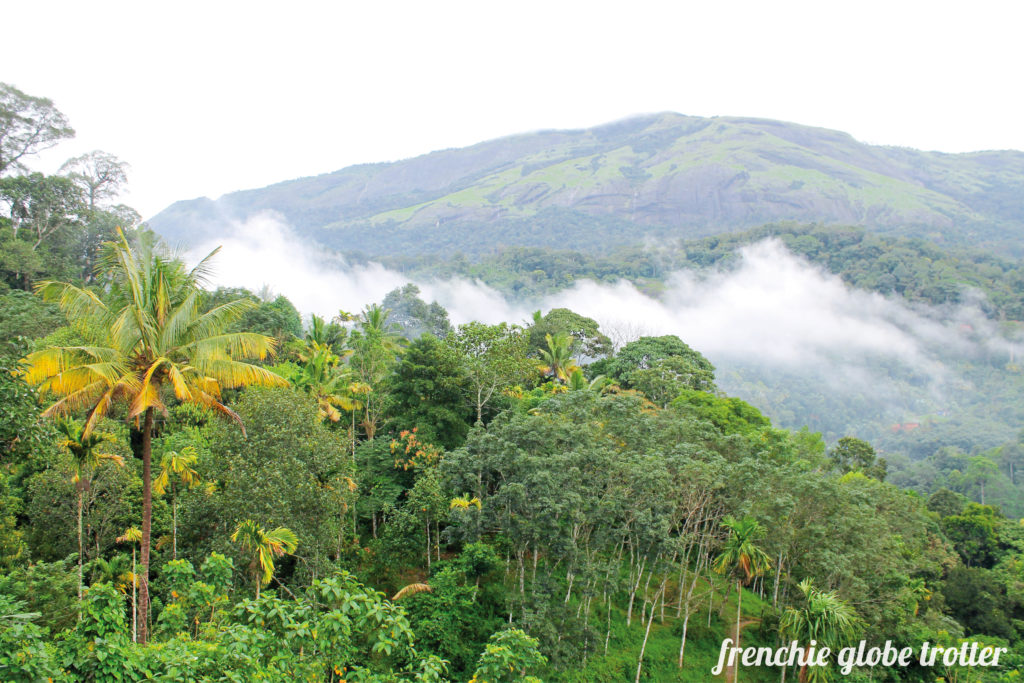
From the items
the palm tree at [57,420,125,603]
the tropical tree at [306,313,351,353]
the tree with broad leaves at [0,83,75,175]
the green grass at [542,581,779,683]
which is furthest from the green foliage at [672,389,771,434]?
the tree with broad leaves at [0,83,75,175]

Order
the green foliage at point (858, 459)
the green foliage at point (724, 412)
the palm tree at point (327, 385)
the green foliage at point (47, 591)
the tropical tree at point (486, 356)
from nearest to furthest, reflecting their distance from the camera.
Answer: the green foliage at point (47, 591) < the tropical tree at point (486, 356) < the palm tree at point (327, 385) < the green foliage at point (724, 412) < the green foliage at point (858, 459)

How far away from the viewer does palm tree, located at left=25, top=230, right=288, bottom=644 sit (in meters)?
9.40

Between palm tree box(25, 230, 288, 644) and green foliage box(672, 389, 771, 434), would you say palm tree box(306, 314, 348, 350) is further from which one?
palm tree box(25, 230, 288, 644)

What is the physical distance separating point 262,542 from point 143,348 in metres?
5.11

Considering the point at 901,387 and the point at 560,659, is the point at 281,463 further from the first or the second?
the point at 901,387

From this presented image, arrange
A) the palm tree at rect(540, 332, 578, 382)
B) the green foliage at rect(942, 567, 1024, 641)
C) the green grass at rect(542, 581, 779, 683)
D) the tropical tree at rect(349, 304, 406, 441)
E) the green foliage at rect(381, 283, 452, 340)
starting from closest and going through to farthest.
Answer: the green grass at rect(542, 581, 779, 683)
the green foliage at rect(942, 567, 1024, 641)
the tropical tree at rect(349, 304, 406, 441)
the palm tree at rect(540, 332, 578, 382)
the green foliage at rect(381, 283, 452, 340)

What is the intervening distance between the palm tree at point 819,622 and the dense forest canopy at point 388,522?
10 cm

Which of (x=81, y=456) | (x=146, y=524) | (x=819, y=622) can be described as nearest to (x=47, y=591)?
(x=81, y=456)

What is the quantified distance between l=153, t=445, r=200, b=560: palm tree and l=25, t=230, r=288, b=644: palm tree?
194 inches

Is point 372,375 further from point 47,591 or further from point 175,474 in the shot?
point 47,591

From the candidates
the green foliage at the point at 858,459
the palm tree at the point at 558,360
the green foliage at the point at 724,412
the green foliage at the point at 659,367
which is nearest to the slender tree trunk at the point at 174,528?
the green foliage at the point at 724,412

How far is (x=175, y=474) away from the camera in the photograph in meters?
15.7

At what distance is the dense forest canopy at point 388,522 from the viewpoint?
866 centimetres

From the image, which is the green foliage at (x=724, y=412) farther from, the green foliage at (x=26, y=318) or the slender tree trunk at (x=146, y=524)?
the green foliage at (x=26, y=318)
